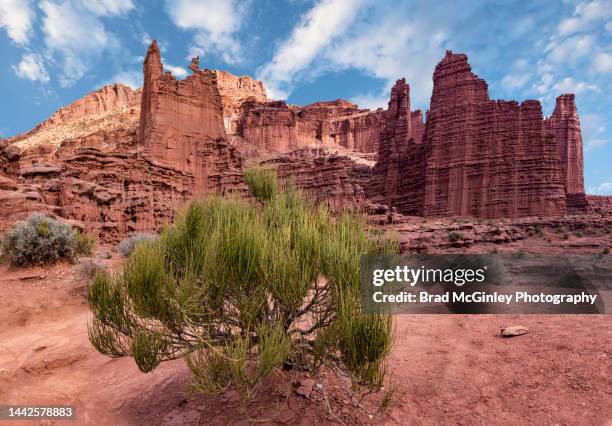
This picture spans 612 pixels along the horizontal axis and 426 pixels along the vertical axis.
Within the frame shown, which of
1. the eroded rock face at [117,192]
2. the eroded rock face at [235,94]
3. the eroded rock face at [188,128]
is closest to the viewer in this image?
the eroded rock face at [117,192]

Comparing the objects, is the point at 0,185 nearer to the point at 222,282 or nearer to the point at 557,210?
the point at 222,282

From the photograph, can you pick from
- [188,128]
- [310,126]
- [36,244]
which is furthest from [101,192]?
[310,126]

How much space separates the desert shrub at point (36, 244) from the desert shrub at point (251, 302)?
9.32 m

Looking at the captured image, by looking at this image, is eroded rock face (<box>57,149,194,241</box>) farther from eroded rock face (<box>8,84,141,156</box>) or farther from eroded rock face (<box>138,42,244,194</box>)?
eroded rock face (<box>8,84,141,156</box>)

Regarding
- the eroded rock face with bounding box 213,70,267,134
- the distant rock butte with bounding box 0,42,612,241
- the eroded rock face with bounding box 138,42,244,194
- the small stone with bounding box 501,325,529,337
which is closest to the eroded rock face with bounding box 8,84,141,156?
the distant rock butte with bounding box 0,42,612,241

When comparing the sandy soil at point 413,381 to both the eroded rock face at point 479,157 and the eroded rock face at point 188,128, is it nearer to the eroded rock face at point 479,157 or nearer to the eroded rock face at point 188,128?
the eroded rock face at point 188,128

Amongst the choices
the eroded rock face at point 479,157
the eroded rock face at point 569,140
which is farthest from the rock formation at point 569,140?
the eroded rock face at point 479,157

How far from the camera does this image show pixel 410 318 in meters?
9.41

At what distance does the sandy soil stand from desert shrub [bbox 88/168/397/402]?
3.62ft

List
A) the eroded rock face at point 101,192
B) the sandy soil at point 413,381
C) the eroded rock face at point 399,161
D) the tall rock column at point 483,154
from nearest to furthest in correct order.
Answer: the sandy soil at point 413,381, the eroded rock face at point 101,192, the tall rock column at point 483,154, the eroded rock face at point 399,161

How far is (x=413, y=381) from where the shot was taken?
569 cm

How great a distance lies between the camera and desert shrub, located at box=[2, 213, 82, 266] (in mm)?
11969

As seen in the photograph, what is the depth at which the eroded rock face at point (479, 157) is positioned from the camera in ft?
137

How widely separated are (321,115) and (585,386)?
112m
